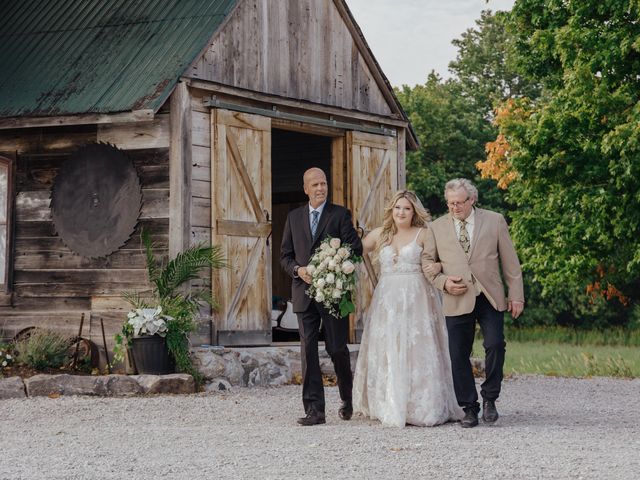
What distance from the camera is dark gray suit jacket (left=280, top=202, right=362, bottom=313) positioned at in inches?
385

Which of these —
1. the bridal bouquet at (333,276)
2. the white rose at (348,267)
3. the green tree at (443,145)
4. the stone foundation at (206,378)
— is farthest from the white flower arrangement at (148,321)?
the green tree at (443,145)

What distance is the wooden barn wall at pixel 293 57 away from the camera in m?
14.3

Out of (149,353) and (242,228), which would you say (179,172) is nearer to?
(242,228)

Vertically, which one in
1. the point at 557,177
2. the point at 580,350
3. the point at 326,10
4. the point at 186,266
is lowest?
the point at 580,350

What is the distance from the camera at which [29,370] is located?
1321 cm

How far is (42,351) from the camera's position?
1337 centimetres

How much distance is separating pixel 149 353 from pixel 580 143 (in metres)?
11.6

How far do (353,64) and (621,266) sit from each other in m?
8.36

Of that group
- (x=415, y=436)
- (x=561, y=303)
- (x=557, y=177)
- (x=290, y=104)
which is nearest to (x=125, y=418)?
(x=415, y=436)

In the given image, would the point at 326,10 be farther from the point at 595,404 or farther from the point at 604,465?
the point at 604,465

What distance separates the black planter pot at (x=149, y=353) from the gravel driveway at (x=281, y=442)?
727 mm

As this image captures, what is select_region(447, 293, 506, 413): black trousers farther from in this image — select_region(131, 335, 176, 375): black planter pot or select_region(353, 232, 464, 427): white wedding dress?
select_region(131, 335, 176, 375): black planter pot

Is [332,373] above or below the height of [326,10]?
below

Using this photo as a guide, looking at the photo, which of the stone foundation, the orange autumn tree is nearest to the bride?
the stone foundation
